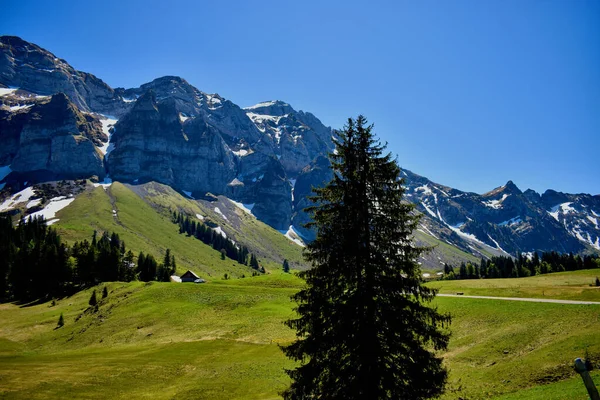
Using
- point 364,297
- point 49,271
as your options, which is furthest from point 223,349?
point 49,271

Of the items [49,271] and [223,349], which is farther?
[49,271]

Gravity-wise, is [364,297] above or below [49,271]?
above

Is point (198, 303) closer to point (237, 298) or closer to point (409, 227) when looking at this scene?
point (237, 298)

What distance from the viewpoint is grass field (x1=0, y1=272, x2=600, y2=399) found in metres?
25.3

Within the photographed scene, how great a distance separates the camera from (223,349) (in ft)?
145

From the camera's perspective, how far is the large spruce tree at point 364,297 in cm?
1731

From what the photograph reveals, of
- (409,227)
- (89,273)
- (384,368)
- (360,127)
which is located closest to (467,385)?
(384,368)

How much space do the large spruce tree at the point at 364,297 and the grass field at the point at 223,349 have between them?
26.5 feet

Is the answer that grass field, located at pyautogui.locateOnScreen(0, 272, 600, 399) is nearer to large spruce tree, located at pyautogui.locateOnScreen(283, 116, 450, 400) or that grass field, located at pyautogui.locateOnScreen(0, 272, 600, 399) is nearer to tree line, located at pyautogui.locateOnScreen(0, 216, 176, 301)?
large spruce tree, located at pyautogui.locateOnScreen(283, 116, 450, 400)

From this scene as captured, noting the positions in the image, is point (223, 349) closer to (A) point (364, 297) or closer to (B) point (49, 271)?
(A) point (364, 297)

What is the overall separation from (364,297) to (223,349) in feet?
106

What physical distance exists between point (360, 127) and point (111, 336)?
179 feet

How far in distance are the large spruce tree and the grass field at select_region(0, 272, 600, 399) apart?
8.07 metres

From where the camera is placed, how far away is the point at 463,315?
1684 inches
